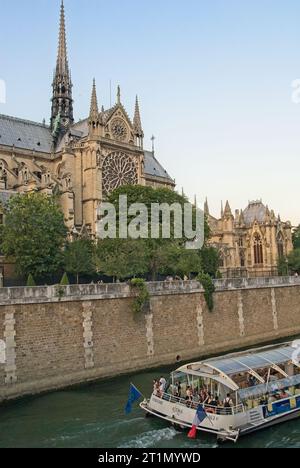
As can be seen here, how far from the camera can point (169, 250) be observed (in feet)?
142

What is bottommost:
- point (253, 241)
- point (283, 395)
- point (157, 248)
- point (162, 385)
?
point (283, 395)

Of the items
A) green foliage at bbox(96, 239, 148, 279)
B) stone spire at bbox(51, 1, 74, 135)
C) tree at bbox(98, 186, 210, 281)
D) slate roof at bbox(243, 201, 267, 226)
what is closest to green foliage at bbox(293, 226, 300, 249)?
slate roof at bbox(243, 201, 267, 226)

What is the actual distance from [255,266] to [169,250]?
131 ft

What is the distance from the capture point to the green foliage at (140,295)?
31141 mm

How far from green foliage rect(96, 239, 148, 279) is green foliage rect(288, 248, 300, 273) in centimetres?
4032

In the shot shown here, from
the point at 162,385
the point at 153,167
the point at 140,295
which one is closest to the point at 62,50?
the point at 153,167

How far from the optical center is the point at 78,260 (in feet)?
135

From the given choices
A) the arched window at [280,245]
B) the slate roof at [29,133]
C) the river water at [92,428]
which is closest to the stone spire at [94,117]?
the slate roof at [29,133]

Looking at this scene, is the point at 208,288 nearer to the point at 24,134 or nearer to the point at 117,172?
the point at 117,172

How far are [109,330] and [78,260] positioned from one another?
42.1 ft

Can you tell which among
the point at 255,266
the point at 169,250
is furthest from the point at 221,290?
the point at 255,266

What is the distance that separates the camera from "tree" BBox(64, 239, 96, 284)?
41.0 meters

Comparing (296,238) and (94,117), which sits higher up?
(94,117)

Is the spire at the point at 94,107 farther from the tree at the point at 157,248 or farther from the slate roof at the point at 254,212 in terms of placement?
the slate roof at the point at 254,212
